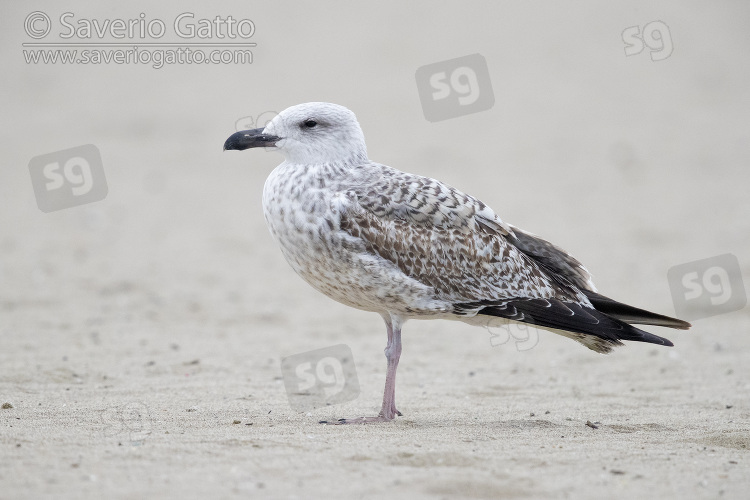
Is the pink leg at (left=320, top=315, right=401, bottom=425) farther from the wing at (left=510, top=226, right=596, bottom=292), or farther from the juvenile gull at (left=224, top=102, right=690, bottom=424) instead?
the wing at (left=510, top=226, right=596, bottom=292)

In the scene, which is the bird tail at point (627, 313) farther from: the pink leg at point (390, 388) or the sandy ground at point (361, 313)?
the pink leg at point (390, 388)

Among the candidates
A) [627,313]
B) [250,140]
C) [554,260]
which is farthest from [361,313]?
[250,140]

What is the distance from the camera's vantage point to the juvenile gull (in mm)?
5633

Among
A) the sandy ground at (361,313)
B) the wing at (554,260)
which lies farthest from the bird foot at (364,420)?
the wing at (554,260)

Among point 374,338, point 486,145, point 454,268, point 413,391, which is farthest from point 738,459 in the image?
point 486,145

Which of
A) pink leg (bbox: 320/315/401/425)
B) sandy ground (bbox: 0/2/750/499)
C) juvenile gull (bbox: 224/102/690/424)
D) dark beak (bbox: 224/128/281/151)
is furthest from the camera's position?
dark beak (bbox: 224/128/281/151)

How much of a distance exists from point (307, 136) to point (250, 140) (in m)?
0.38

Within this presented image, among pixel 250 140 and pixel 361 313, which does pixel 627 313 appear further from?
pixel 361 313

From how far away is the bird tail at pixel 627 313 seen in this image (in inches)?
240

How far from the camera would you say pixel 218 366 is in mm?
7660

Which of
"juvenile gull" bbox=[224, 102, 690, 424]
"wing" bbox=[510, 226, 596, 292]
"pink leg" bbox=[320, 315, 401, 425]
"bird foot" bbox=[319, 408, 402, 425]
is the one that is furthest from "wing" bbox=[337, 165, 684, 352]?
"bird foot" bbox=[319, 408, 402, 425]

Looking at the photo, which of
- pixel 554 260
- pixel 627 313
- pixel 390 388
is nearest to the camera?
pixel 390 388

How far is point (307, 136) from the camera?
6059 mm

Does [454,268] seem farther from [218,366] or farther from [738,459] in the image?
[218,366]
